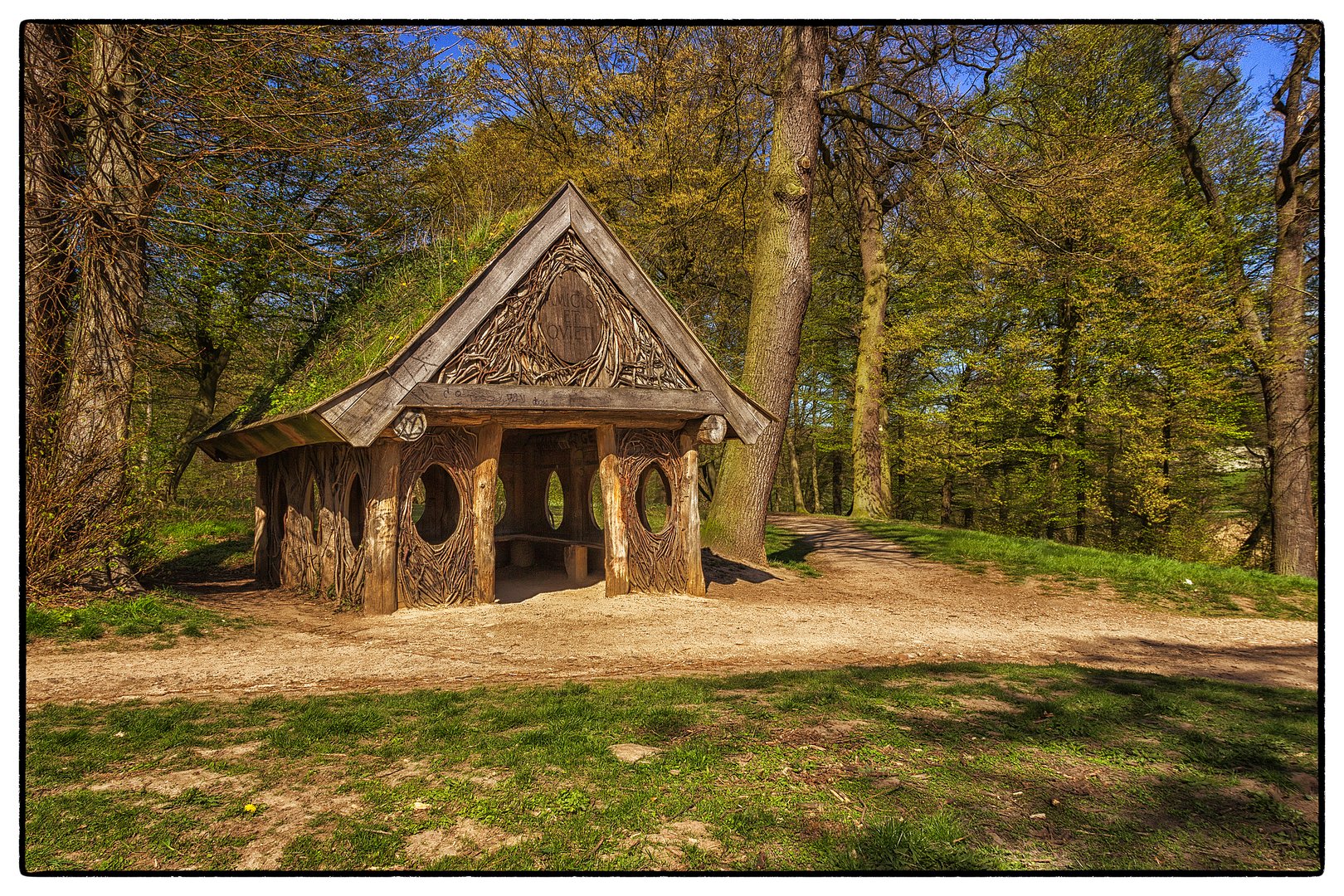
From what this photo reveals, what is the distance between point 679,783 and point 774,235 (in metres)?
12.1

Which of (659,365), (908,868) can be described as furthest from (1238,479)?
(908,868)

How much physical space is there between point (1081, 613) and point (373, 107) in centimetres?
1621

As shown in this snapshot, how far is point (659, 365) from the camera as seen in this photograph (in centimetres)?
1042

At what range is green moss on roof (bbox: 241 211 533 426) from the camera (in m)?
9.34

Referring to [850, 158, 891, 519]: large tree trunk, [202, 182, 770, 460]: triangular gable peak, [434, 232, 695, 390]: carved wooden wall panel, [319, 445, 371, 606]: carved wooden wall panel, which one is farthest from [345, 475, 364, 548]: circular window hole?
[850, 158, 891, 519]: large tree trunk

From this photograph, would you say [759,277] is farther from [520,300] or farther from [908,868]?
[908,868]

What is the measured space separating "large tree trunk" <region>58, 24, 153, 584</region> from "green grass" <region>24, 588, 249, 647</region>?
0.70 meters

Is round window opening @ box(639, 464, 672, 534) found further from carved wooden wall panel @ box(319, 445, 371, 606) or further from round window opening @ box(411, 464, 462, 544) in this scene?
carved wooden wall panel @ box(319, 445, 371, 606)

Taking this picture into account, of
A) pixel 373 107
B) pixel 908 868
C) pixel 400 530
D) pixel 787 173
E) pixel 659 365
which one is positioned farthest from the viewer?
pixel 373 107

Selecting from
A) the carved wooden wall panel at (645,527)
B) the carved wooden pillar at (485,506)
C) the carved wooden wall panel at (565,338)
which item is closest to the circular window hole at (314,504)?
the carved wooden pillar at (485,506)

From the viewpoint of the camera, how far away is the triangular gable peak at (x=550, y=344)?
8.66m

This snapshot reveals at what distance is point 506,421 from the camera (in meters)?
9.81

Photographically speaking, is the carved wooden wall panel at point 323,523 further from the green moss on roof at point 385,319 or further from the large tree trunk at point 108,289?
the large tree trunk at point 108,289

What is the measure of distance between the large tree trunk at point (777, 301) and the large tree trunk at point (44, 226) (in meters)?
9.99
